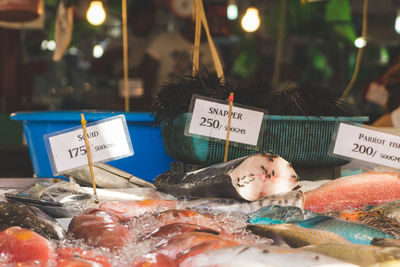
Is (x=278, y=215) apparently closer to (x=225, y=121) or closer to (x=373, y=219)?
(x=373, y=219)

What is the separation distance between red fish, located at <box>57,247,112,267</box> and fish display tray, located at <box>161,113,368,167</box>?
0.65 metres

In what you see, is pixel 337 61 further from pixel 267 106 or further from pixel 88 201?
pixel 88 201

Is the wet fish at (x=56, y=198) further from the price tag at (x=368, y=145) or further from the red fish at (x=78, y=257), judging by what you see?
the price tag at (x=368, y=145)

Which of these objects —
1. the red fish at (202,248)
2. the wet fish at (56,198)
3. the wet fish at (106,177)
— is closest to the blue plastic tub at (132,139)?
the wet fish at (106,177)

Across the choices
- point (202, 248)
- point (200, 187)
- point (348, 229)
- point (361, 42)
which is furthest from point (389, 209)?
point (361, 42)

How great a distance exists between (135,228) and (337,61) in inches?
214

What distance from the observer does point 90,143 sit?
132 centimetres

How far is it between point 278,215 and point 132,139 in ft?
2.58

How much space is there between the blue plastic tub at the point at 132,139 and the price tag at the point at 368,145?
63cm

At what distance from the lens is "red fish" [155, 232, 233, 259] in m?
0.83

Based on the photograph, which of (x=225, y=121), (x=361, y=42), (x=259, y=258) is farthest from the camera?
(x=361, y=42)

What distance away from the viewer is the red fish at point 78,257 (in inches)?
30.4

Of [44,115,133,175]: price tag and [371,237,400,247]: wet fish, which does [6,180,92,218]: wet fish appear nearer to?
[44,115,133,175]: price tag

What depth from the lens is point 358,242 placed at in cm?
96
